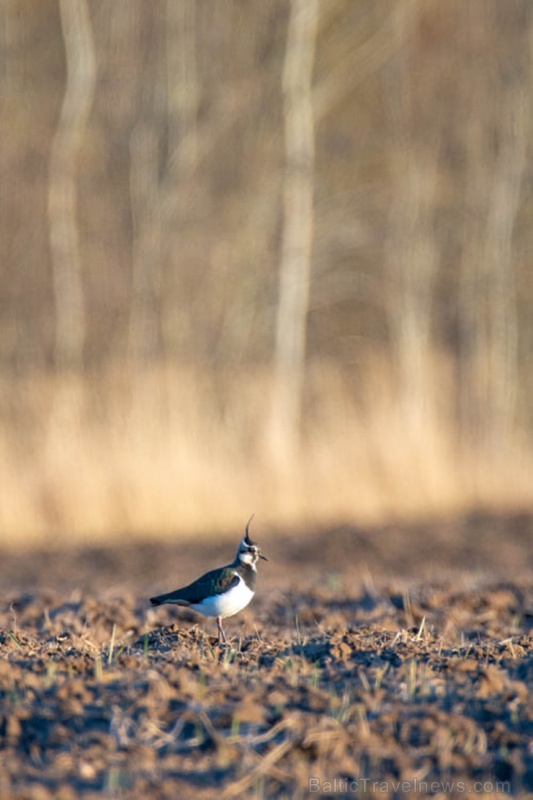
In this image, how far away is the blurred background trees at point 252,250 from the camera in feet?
54.6

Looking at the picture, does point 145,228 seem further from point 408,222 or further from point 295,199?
point 408,222

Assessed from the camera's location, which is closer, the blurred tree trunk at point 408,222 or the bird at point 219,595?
the bird at point 219,595

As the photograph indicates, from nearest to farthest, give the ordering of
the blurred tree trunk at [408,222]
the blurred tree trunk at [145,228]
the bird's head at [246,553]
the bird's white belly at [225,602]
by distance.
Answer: the bird's white belly at [225,602], the bird's head at [246,553], the blurred tree trunk at [145,228], the blurred tree trunk at [408,222]

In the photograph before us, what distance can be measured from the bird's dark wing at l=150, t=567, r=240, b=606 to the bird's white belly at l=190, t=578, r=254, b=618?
25 mm

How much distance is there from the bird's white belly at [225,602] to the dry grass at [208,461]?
802 cm

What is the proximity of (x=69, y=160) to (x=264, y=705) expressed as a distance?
1590cm

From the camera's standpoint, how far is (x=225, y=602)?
7.22m

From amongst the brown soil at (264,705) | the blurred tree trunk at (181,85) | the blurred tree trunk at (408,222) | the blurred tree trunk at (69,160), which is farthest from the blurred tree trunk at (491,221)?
the brown soil at (264,705)

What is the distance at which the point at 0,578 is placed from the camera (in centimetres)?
1320

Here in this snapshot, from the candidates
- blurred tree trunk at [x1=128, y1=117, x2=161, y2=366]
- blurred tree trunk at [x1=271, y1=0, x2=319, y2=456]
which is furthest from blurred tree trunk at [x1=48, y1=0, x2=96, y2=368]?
blurred tree trunk at [x1=271, y1=0, x2=319, y2=456]

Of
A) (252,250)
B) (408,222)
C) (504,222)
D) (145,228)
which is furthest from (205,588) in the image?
(504,222)

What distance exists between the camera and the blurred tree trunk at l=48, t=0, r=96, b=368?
66.4 feet

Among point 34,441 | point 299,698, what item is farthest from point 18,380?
point 299,698

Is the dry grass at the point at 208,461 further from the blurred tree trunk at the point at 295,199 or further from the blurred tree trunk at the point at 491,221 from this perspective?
the blurred tree trunk at the point at 491,221
